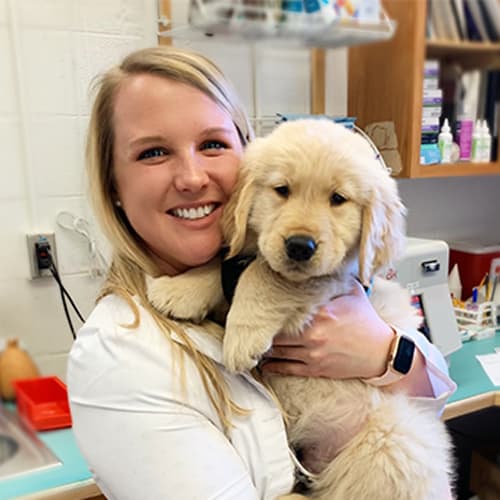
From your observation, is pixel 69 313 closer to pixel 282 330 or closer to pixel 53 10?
pixel 53 10

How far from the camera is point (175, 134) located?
942mm

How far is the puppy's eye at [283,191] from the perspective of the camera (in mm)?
977

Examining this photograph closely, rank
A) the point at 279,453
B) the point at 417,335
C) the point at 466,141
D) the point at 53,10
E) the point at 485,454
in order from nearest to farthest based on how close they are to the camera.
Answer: the point at 279,453, the point at 417,335, the point at 53,10, the point at 466,141, the point at 485,454

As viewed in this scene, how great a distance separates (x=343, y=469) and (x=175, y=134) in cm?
64

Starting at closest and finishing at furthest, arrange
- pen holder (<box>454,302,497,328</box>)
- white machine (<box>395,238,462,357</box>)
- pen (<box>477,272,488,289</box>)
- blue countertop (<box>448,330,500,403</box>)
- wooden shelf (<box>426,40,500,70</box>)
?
1. wooden shelf (<box>426,40,500,70</box>)
2. blue countertop (<box>448,330,500,403</box>)
3. white machine (<box>395,238,462,357</box>)
4. pen holder (<box>454,302,497,328</box>)
5. pen (<box>477,272,488,289</box>)

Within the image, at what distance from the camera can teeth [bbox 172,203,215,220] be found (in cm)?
98

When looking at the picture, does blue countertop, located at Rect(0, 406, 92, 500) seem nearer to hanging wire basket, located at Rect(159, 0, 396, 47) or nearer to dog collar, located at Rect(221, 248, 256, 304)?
dog collar, located at Rect(221, 248, 256, 304)

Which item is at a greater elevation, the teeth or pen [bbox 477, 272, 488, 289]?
the teeth

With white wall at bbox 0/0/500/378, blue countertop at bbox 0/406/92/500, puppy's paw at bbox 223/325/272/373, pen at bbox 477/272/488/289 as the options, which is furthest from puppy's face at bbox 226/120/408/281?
pen at bbox 477/272/488/289

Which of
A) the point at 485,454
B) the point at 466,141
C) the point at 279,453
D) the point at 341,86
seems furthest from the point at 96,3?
the point at 485,454

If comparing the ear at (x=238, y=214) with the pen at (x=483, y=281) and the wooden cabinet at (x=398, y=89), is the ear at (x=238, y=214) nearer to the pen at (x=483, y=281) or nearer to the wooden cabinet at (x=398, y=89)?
the wooden cabinet at (x=398, y=89)

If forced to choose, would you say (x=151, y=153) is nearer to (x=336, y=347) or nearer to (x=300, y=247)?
(x=300, y=247)

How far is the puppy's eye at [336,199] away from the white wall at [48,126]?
998 mm

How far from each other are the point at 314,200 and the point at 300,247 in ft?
0.35
